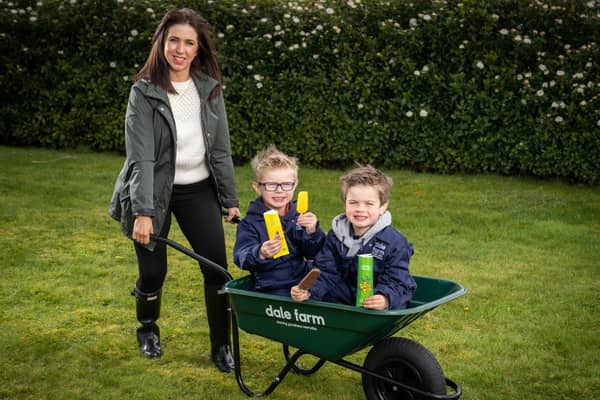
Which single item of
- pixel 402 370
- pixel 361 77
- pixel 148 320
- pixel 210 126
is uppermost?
pixel 361 77

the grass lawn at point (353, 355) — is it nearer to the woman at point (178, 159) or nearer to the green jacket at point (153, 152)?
the woman at point (178, 159)

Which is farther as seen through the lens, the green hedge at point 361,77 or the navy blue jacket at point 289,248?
the green hedge at point 361,77

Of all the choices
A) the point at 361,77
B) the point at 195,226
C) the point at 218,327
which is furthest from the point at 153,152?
the point at 361,77

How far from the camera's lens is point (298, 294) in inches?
122

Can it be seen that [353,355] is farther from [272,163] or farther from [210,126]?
[210,126]

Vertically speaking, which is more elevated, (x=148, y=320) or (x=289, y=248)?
(x=289, y=248)

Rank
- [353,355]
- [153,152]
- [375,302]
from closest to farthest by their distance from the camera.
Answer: [375,302] < [153,152] < [353,355]

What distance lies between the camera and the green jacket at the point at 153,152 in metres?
3.59

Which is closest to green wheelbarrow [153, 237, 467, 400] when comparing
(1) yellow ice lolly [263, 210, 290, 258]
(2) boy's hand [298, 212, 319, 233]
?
(1) yellow ice lolly [263, 210, 290, 258]

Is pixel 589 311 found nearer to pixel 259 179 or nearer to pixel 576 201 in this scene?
pixel 259 179

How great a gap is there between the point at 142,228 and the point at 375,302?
114cm

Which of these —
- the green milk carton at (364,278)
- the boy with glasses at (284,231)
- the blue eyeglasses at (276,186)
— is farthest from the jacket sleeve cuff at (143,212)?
the green milk carton at (364,278)

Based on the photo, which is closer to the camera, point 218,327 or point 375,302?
point 375,302

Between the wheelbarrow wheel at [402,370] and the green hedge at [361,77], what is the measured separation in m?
5.24
